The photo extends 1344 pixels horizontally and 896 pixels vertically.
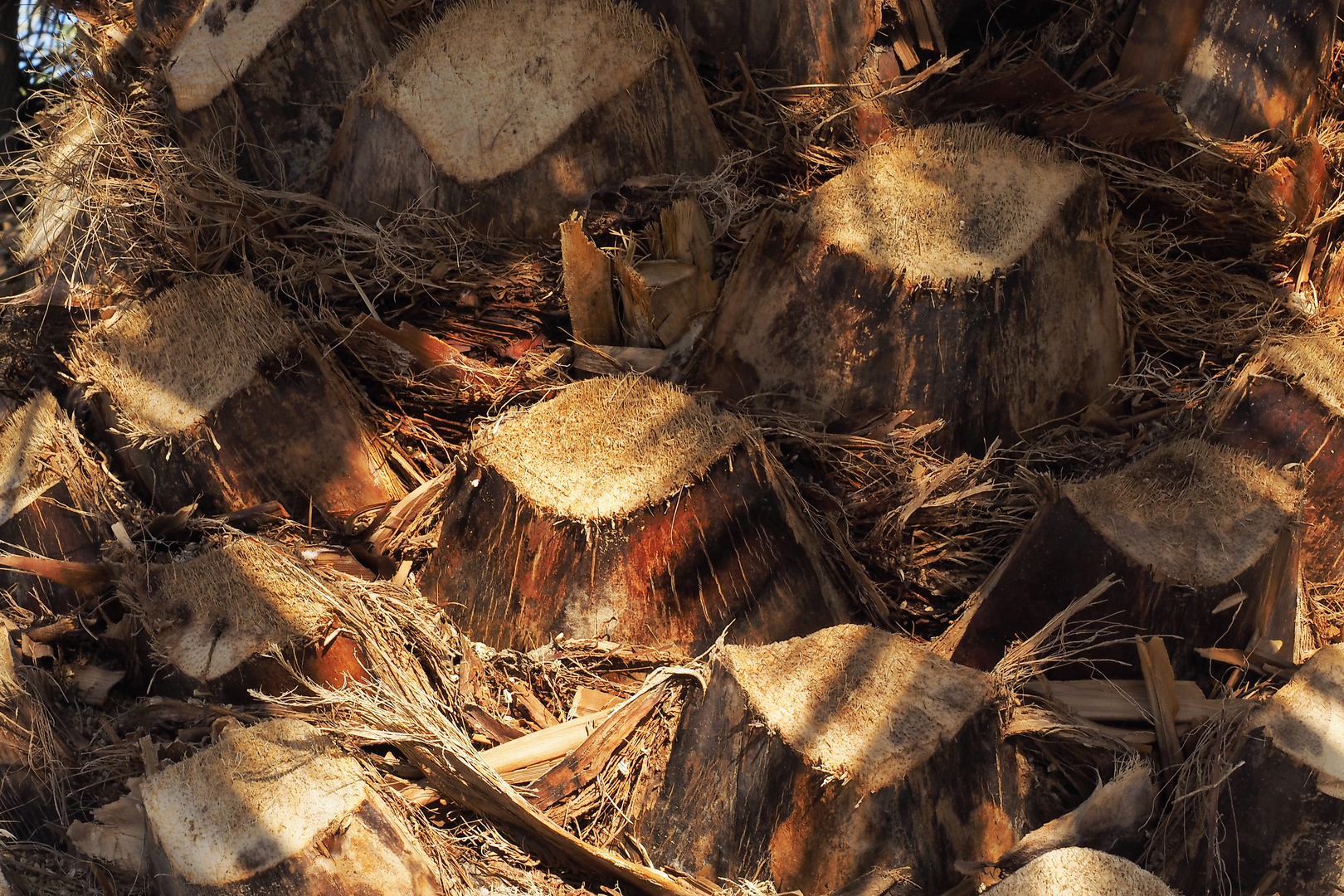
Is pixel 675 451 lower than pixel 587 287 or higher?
lower

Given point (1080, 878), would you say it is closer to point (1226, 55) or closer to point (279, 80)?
point (1226, 55)

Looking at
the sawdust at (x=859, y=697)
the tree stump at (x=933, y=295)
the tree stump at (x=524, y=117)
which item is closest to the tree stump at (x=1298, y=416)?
the tree stump at (x=933, y=295)

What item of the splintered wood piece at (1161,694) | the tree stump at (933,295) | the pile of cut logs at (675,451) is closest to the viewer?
the pile of cut logs at (675,451)

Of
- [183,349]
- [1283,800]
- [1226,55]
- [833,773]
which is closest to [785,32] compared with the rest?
[1226,55]

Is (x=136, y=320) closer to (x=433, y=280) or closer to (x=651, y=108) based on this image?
(x=433, y=280)

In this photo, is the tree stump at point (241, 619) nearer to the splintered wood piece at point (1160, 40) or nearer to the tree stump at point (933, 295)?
the tree stump at point (933, 295)
